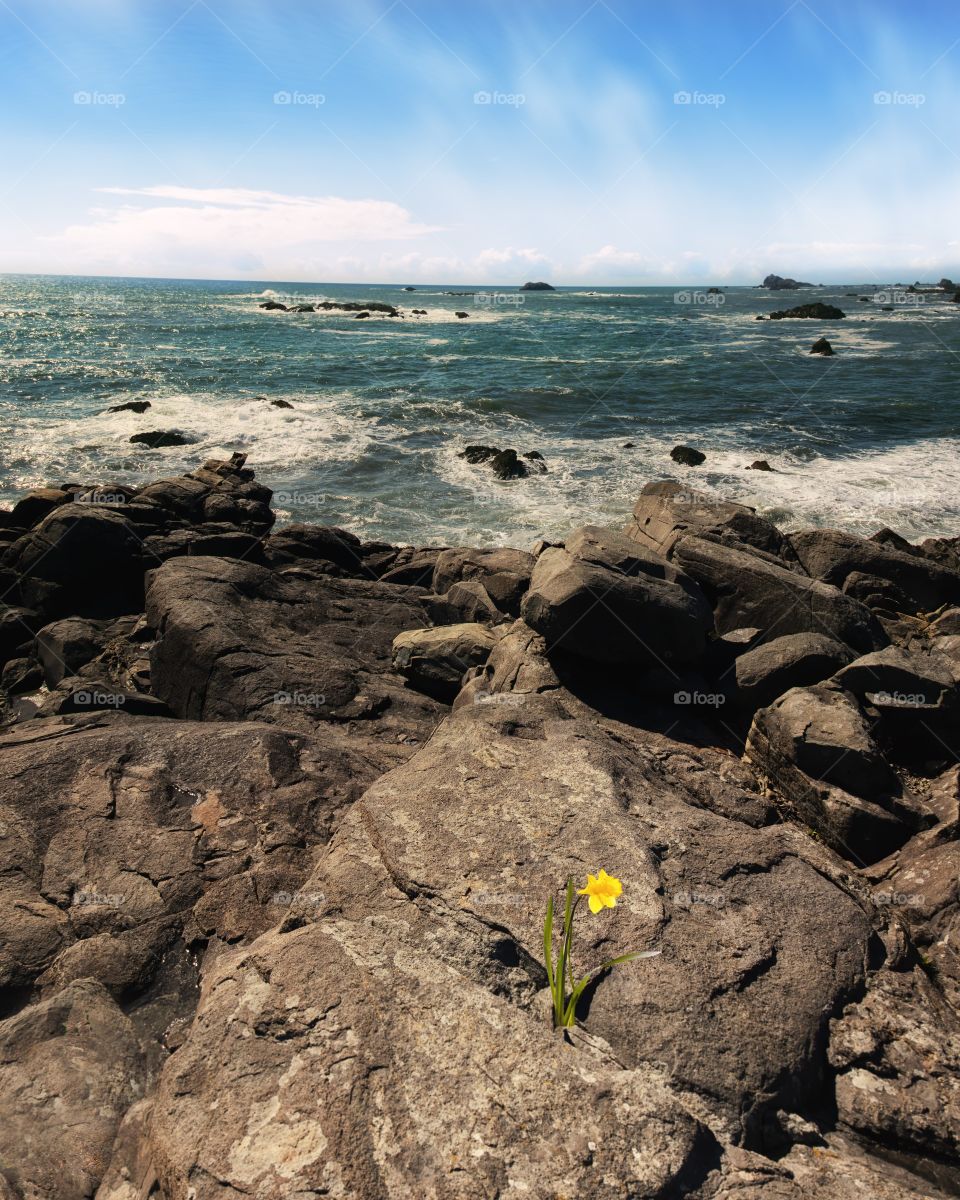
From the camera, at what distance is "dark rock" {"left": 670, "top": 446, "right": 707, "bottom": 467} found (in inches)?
907

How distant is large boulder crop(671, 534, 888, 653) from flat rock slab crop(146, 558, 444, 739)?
4.07 m

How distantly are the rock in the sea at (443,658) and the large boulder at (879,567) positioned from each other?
21.3 feet

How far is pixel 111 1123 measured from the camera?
325 cm

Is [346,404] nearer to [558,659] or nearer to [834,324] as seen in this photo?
[558,659]

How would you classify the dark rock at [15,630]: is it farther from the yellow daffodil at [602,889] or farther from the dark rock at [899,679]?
the dark rock at [899,679]

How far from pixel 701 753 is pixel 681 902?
263 cm

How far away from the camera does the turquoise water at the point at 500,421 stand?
779 inches

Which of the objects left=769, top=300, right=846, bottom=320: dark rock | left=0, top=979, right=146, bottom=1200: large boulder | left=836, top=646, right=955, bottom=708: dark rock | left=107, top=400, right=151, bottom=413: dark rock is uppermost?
left=769, top=300, right=846, bottom=320: dark rock

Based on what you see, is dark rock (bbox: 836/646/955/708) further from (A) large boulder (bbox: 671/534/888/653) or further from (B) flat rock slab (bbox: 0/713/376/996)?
(B) flat rock slab (bbox: 0/713/376/996)

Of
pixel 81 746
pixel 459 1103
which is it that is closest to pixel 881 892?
pixel 459 1103

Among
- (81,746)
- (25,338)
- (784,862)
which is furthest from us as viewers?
(25,338)

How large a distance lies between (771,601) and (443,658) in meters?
4.26

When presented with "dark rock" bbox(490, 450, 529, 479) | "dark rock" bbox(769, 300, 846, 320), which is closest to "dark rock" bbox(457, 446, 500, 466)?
"dark rock" bbox(490, 450, 529, 479)

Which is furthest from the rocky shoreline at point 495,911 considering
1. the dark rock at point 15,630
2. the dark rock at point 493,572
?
the dark rock at point 15,630
